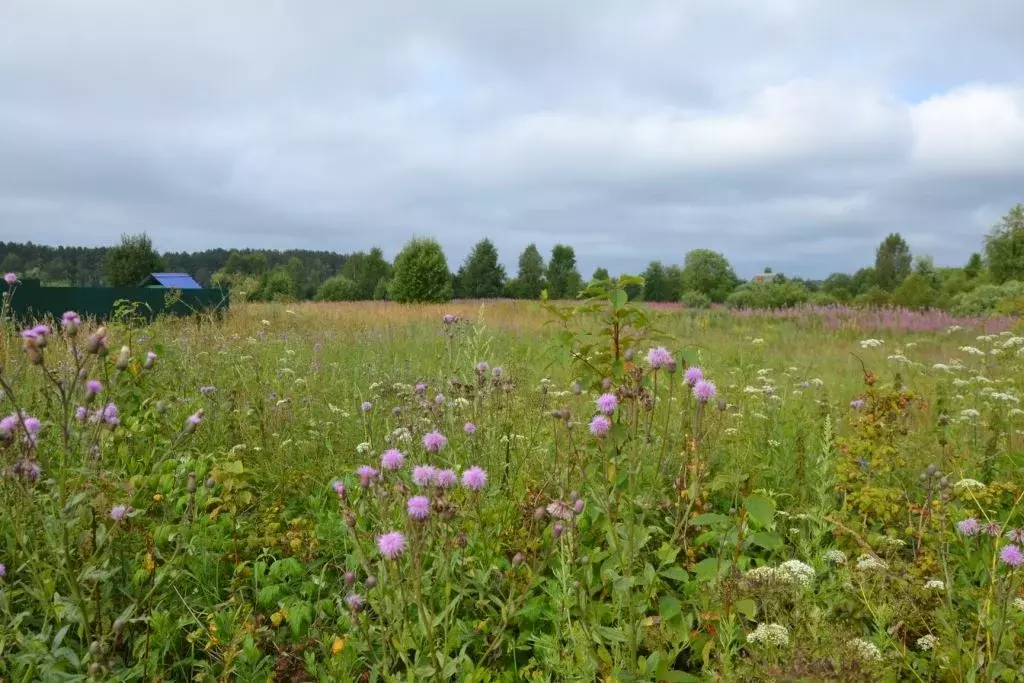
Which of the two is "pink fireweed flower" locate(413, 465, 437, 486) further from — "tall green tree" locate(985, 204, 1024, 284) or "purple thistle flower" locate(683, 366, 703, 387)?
"tall green tree" locate(985, 204, 1024, 284)

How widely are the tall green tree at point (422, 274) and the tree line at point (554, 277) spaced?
49mm

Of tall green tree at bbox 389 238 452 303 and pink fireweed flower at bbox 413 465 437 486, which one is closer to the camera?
pink fireweed flower at bbox 413 465 437 486

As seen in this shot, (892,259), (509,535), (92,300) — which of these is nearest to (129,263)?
(92,300)

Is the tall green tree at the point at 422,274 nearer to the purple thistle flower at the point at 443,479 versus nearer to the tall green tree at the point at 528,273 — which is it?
the tall green tree at the point at 528,273

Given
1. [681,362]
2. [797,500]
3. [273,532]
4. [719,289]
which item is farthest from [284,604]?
[719,289]

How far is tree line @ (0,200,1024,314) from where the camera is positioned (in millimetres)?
21375

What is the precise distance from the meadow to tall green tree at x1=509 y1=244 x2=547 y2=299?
1607 inches

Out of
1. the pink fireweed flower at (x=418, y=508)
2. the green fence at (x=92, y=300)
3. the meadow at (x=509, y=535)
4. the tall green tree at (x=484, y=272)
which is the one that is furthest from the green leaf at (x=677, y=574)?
the tall green tree at (x=484, y=272)

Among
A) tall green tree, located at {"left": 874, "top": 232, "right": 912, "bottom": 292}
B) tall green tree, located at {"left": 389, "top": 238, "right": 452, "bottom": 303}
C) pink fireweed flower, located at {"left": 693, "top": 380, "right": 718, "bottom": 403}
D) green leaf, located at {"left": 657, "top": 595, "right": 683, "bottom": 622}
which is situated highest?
tall green tree, located at {"left": 874, "top": 232, "right": 912, "bottom": 292}

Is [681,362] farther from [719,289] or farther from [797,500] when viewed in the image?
[719,289]

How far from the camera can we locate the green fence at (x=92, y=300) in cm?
1445

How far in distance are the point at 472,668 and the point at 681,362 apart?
1.31m

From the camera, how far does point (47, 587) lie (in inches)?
78.5

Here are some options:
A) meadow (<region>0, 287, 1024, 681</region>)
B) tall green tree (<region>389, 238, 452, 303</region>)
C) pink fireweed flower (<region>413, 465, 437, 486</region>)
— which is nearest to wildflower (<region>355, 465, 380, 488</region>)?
meadow (<region>0, 287, 1024, 681</region>)
